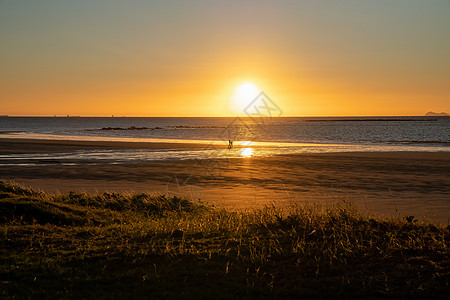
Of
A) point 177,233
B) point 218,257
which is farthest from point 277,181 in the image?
point 218,257

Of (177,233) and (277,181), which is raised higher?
(177,233)

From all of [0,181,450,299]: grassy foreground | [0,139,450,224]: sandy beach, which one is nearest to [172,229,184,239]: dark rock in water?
[0,181,450,299]: grassy foreground

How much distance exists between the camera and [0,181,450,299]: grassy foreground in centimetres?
699

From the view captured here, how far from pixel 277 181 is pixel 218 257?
17.0 meters

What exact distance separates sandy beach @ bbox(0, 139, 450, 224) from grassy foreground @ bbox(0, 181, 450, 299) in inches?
228

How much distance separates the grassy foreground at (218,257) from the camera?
699 cm

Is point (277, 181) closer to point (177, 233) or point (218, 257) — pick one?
point (177, 233)

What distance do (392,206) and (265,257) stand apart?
10.9 metres

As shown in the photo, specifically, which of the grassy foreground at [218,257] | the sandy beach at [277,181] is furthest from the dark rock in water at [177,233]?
the sandy beach at [277,181]

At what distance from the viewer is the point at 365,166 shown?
32594mm

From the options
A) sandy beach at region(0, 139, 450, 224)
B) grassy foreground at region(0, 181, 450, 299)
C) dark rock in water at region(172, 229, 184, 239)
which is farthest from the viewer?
sandy beach at region(0, 139, 450, 224)

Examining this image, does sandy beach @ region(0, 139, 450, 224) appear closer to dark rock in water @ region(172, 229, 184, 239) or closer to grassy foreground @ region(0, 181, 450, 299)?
grassy foreground @ region(0, 181, 450, 299)

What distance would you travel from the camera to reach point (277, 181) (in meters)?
25.5

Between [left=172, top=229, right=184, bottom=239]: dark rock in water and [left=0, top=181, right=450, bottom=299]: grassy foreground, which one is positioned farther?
[left=172, top=229, right=184, bottom=239]: dark rock in water
